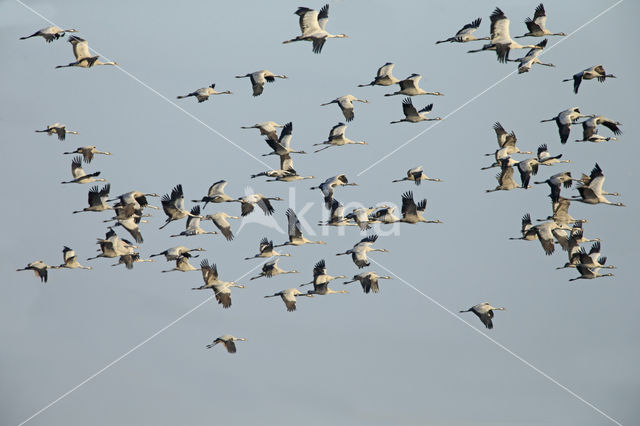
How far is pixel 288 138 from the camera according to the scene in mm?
54031

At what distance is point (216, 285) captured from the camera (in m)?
53.7

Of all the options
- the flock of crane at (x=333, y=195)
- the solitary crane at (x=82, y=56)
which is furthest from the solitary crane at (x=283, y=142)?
the solitary crane at (x=82, y=56)

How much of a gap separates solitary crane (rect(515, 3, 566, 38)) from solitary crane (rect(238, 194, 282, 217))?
1149cm

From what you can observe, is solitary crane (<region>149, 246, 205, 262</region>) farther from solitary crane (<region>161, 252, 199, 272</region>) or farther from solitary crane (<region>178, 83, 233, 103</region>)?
solitary crane (<region>178, 83, 233, 103</region>)

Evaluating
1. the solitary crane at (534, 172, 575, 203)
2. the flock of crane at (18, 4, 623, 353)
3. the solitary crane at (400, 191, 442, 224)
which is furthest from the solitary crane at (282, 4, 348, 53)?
the solitary crane at (534, 172, 575, 203)

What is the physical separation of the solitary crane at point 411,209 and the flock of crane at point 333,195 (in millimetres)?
38

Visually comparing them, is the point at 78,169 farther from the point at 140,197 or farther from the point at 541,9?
the point at 541,9

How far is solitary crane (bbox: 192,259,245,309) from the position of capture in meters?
53.2

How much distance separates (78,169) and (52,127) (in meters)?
3.60

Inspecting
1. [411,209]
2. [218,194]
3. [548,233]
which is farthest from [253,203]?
[548,233]

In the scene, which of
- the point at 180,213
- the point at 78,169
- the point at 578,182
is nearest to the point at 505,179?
the point at 578,182

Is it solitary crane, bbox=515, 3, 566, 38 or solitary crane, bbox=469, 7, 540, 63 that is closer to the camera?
solitary crane, bbox=469, 7, 540, 63

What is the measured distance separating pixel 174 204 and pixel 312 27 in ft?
27.2

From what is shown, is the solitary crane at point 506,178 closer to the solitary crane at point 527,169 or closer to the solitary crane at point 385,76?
the solitary crane at point 527,169
